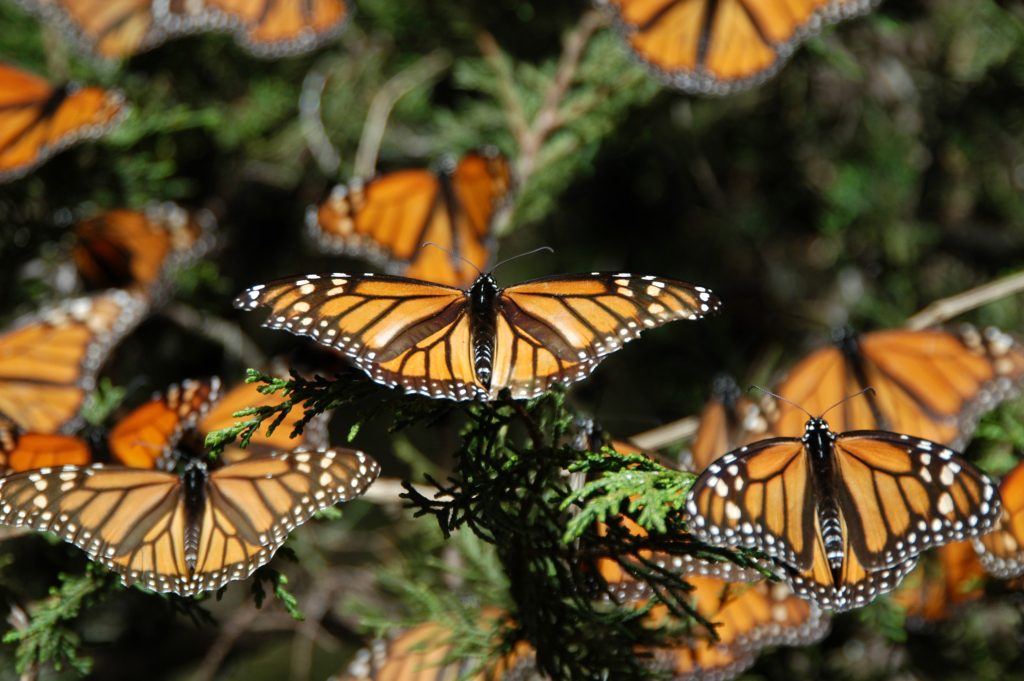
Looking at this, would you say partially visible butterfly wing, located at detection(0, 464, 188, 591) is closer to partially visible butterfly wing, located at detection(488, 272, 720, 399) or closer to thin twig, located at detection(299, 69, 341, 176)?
partially visible butterfly wing, located at detection(488, 272, 720, 399)

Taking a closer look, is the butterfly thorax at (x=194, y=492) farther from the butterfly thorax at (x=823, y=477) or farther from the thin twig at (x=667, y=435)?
the butterfly thorax at (x=823, y=477)

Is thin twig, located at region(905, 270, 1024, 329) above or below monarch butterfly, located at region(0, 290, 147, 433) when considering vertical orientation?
below

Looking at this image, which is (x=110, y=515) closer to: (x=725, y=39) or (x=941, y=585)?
(x=941, y=585)

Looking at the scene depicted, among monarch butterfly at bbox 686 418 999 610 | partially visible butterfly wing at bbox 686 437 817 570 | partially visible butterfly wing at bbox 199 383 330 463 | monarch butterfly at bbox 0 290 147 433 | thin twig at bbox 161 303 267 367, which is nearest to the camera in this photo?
partially visible butterfly wing at bbox 686 437 817 570

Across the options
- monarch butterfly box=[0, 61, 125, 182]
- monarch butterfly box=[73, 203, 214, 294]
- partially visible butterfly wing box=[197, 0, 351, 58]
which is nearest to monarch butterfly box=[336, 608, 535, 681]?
monarch butterfly box=[73, 203, 214, 294]

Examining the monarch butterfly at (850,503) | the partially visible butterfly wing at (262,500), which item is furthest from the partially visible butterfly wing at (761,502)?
the partially visible butterfly wing at (262,500)

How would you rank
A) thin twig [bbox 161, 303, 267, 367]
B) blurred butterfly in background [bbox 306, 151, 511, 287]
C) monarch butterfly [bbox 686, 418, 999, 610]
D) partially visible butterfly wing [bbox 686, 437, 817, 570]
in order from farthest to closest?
thin twig [bbox 161, 303, 267, 367], blurred butterfly in background [bbox 306, 151, 511, 287], monarch butterfly [bbox 686, 418, 999, 610], partially visible butterfly wing [bbox 686, 437, 817, 570]

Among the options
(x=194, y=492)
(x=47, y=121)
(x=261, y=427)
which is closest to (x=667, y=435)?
(x=261, y=427)
